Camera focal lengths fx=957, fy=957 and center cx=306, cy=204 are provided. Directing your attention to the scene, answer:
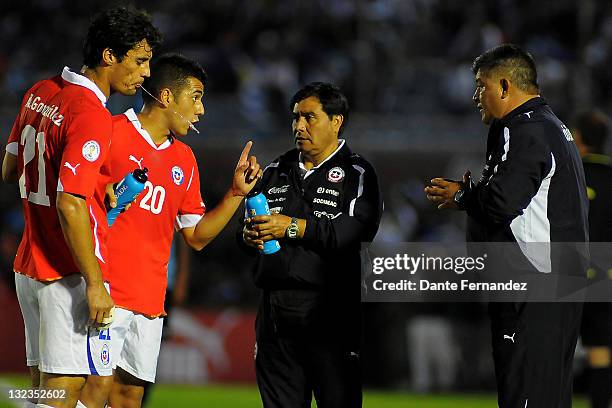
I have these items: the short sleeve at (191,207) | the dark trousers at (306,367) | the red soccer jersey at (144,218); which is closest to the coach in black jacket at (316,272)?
the dark trousers at (306,367)

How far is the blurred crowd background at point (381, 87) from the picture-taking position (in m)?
12.0

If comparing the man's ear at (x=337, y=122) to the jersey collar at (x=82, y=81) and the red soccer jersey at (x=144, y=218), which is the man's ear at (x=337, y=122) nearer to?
the red soccer jersey at (x=144, y=218)

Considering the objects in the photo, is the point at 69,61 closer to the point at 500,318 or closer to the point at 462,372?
the point at 462,372

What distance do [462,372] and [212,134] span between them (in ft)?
14.9

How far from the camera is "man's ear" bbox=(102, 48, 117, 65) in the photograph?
477 cm

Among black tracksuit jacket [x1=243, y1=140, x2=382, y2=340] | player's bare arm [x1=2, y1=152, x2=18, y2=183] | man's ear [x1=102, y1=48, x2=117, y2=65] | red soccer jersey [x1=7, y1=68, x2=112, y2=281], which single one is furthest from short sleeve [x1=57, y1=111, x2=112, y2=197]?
black tracksuit jacket [x1=243, y1=140, x2=382, y2=340]

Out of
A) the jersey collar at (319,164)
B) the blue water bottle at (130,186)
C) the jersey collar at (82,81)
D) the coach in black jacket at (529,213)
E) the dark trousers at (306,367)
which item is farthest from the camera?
the jersey collar at (319,164)

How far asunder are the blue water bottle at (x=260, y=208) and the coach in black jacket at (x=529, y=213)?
1063 mm

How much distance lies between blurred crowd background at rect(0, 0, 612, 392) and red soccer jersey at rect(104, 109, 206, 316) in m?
6.66

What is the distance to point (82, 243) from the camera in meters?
4.40

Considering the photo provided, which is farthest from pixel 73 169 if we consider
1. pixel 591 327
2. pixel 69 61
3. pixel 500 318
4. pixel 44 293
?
pixel 69 61

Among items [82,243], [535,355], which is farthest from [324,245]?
[82,243]

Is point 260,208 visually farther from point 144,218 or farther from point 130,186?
point 130,186

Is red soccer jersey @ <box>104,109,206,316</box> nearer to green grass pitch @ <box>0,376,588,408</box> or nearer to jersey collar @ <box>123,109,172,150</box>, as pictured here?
jersey collar @ <box>123,109,172,150</box>
